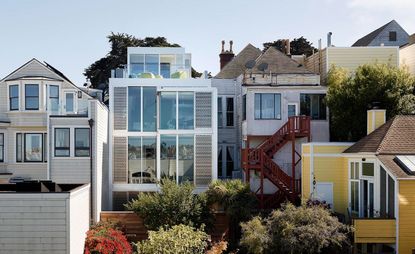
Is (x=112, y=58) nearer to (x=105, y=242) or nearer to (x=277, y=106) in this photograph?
(x=277, y=106)

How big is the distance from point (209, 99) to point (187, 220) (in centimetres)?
738

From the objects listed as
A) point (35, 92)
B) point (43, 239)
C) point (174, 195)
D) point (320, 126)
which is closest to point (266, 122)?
point (320, 126)

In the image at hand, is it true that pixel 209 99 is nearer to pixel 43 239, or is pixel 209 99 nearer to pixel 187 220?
pixel 187 220

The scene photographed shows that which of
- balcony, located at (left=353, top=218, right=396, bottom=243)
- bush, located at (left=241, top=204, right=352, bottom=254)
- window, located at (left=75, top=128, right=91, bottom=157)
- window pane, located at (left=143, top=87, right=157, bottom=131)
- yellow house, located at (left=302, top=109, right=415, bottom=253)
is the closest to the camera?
bush, located at (left=241, top=204, right=352, bottom=254)

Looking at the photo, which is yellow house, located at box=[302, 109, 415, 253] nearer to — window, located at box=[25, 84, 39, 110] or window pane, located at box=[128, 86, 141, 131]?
window pane, located at box=[128, 86, 141, 131]

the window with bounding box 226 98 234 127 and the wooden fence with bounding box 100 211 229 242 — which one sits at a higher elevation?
the window with bounding box 226 98 234 127

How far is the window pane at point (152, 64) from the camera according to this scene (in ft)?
104

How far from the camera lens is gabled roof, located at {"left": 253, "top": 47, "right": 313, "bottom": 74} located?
1182 inches

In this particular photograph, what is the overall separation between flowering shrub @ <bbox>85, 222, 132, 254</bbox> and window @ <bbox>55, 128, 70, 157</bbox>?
4835mm

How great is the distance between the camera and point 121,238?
22359mm

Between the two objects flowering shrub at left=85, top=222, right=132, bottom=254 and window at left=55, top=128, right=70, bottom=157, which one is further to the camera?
window at left=55, top=128, right=70, bottom=157

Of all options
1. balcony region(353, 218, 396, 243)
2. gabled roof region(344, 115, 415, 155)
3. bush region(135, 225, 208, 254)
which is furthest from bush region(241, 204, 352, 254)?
gabled roof region(344, 115, 415, 155)

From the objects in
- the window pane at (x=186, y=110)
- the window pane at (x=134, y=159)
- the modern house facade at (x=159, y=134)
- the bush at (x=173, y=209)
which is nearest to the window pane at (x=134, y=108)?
the modern house facade at (x=159, y=134)

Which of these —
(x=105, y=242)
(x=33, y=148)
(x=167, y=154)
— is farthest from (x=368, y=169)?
(x=33, y=148)
